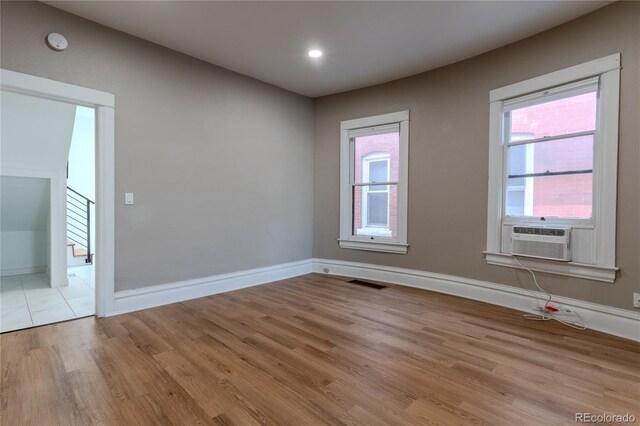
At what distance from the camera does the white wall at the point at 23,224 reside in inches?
168

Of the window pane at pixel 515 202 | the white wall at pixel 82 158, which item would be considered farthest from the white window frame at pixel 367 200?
the white wall at pixel 82 158

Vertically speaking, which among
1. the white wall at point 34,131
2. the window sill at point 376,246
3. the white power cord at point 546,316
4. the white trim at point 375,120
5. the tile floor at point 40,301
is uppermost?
the white trim at point 375,120

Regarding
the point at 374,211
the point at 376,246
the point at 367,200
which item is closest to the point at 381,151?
the point at 367,200

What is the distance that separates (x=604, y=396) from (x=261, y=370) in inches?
80.2

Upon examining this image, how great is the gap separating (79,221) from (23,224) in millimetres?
1305

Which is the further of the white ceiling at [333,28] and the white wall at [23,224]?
the white wall at [23,224]

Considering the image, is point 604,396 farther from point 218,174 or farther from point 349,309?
point 218,174

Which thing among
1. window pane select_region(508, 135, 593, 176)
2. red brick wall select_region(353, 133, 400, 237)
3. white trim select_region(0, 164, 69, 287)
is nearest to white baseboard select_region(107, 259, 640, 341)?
red brick wall select_region(353, 133, 400, 237)

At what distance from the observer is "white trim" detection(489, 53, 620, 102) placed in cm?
266

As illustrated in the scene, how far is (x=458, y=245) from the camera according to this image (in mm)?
3756

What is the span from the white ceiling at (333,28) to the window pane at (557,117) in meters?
0.72

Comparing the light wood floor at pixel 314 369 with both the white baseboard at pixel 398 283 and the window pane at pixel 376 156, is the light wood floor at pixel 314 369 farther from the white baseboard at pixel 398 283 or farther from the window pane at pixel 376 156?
the window pane at pixel 376 156

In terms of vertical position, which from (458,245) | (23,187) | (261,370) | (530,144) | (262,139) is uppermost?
(262,139)

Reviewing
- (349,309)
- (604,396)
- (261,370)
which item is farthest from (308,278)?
(604,396)
